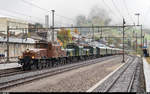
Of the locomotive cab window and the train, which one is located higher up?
the locomotive cab window

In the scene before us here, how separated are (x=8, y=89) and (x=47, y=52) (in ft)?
45.6

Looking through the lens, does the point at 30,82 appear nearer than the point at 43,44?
Yes

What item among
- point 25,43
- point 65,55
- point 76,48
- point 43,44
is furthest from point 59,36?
point 43,44

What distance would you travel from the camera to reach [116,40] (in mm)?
161625

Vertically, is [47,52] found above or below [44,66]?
above

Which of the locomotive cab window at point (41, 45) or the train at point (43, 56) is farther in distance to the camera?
the locomotive cab window at point (41, 45)

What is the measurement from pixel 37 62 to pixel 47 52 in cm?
245

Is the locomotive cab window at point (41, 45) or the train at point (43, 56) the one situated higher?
the locomotive cab window at point (41, 45)

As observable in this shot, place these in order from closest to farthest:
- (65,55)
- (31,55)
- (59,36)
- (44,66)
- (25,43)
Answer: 1. (31,55)
2. (44,66)
3. (65,55)
4. (25,43)
5. (59,36)

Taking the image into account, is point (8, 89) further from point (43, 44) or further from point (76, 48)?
point (76, 48)

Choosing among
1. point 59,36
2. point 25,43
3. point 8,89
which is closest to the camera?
point 8,89

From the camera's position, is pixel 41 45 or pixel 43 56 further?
pixel 41 45

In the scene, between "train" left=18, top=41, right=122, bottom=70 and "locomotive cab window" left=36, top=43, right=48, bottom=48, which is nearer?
"train" left=18, top=41, right=122, bottom=70

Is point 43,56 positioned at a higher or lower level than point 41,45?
lower
